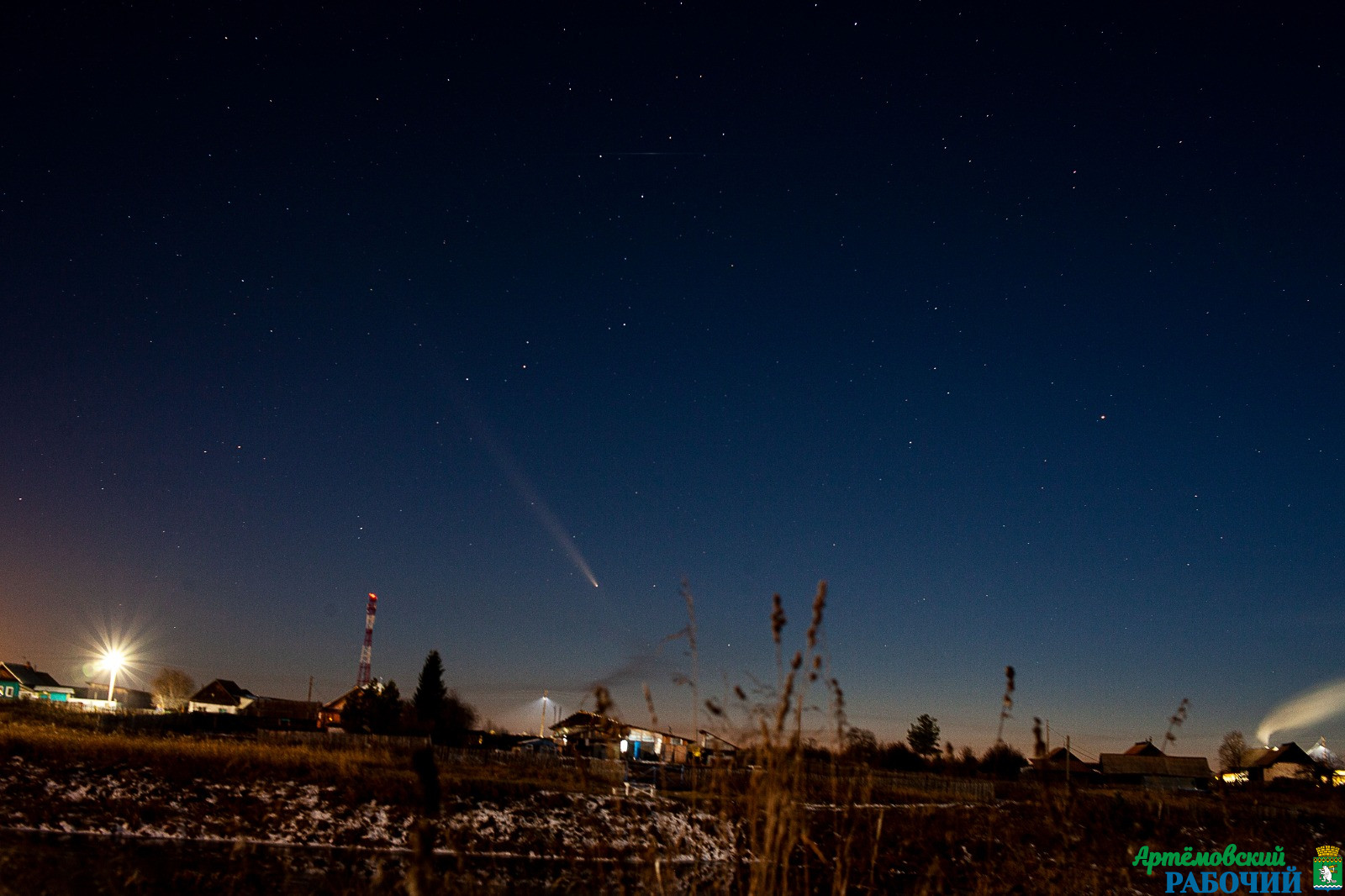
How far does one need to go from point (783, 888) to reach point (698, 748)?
0.65 m

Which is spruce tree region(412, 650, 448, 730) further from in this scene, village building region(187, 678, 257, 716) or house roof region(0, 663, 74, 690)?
house roof region(0, 663, 74, 690)

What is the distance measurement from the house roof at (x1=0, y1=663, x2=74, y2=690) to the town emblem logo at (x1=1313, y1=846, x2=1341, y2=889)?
126 metres

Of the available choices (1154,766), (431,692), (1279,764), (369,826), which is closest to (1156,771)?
(1154,766)

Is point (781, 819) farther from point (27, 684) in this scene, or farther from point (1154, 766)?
point (27, 684)

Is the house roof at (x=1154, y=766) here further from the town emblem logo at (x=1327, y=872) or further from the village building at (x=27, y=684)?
the village building at (x=27, y=684)

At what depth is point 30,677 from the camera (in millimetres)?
109250

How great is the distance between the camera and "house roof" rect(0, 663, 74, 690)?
10425 cm

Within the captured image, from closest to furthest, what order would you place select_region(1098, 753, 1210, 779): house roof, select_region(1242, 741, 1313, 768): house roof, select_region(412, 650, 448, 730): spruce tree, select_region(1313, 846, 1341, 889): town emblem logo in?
select_region(1313, 846, 1341, 889): town emblem logo
select_region(412, 650, 448, 730): spruce tree
select_region(1098, 753, 1210, 779): house roof
select_region(1242, 741, 1313, 768): house roof

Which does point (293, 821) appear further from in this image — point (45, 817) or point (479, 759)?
point (479, 759)

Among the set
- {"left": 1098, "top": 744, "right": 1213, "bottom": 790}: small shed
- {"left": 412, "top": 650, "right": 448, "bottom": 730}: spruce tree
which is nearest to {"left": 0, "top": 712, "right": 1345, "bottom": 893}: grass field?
{"left": 412, "top": 650, "right": 448, "bottom": 730}: spruce tree

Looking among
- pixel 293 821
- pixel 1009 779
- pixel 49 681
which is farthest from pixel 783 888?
pixel 49 681

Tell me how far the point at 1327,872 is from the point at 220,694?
367 feet

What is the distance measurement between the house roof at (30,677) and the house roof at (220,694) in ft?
65.2

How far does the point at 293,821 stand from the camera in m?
20.3
